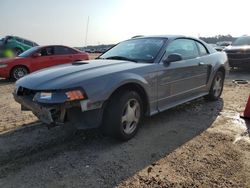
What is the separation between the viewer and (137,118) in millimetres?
4844

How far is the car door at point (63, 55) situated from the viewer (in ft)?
40.8

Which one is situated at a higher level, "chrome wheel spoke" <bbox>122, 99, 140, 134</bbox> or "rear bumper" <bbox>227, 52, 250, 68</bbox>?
"rear bumper" <bbox>227, 52, 250, 68</bbox>

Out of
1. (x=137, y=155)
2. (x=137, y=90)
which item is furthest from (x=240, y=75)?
(x=137, y=155)

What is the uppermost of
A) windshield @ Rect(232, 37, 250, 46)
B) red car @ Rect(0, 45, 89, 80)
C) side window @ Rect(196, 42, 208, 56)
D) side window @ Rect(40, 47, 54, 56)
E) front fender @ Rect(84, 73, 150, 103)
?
windshield @ Rect(232, 37, 250, 46)

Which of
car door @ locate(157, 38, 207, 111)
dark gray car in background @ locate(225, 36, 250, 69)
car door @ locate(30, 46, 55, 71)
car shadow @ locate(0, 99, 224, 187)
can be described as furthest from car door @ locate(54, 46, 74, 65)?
car shadow @ locate(0, 99, 224, 187)

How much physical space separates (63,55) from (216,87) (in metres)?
7.11

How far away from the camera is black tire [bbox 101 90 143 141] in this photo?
4.37 meters

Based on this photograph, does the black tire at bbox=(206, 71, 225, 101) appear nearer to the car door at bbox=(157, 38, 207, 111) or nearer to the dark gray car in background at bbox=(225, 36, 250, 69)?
the car door at bbox=(157, 38, 207, 111)

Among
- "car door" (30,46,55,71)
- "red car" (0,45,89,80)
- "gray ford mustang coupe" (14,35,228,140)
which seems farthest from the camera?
"car door" (30,46,55,71)

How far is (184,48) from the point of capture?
20.0ft

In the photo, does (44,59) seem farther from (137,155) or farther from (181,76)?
(137,155)

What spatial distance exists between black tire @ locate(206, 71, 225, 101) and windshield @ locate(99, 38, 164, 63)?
2.03 metres

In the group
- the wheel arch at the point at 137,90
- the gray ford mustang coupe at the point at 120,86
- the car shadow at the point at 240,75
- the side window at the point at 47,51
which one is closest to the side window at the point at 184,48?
the gray ford mustang coupe at the point at 120,86

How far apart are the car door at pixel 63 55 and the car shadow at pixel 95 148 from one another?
23.8 ft
